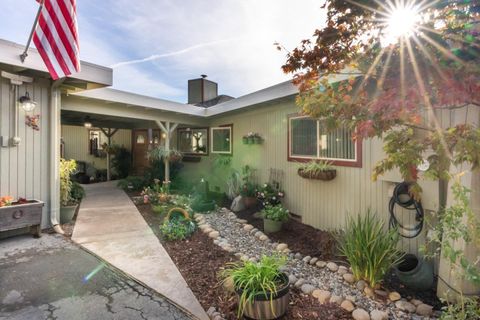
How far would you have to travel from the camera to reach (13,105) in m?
4.22

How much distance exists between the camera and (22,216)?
13.1 ft

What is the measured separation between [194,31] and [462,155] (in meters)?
6.04

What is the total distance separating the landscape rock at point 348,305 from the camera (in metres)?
2.40

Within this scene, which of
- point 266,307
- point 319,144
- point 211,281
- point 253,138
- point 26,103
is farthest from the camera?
point 253,138

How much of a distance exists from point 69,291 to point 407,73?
3587mm

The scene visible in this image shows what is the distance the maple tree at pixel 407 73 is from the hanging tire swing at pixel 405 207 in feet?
4.13

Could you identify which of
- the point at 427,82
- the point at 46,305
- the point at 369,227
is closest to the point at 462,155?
the point at 427,82

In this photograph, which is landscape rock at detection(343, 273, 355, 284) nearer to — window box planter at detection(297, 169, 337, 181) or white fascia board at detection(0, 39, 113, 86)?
window box planter at detection(297, 169, 337, 181)

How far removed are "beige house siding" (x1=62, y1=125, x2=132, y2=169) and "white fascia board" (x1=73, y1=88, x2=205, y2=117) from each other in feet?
18.9

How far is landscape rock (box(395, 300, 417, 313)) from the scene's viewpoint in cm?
244

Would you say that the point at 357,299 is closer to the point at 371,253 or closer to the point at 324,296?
the point at 324,296

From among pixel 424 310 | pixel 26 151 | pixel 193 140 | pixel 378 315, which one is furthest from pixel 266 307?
pixel 193 140

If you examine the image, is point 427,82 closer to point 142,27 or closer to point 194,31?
point 194,31

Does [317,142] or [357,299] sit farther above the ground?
[317,142]
